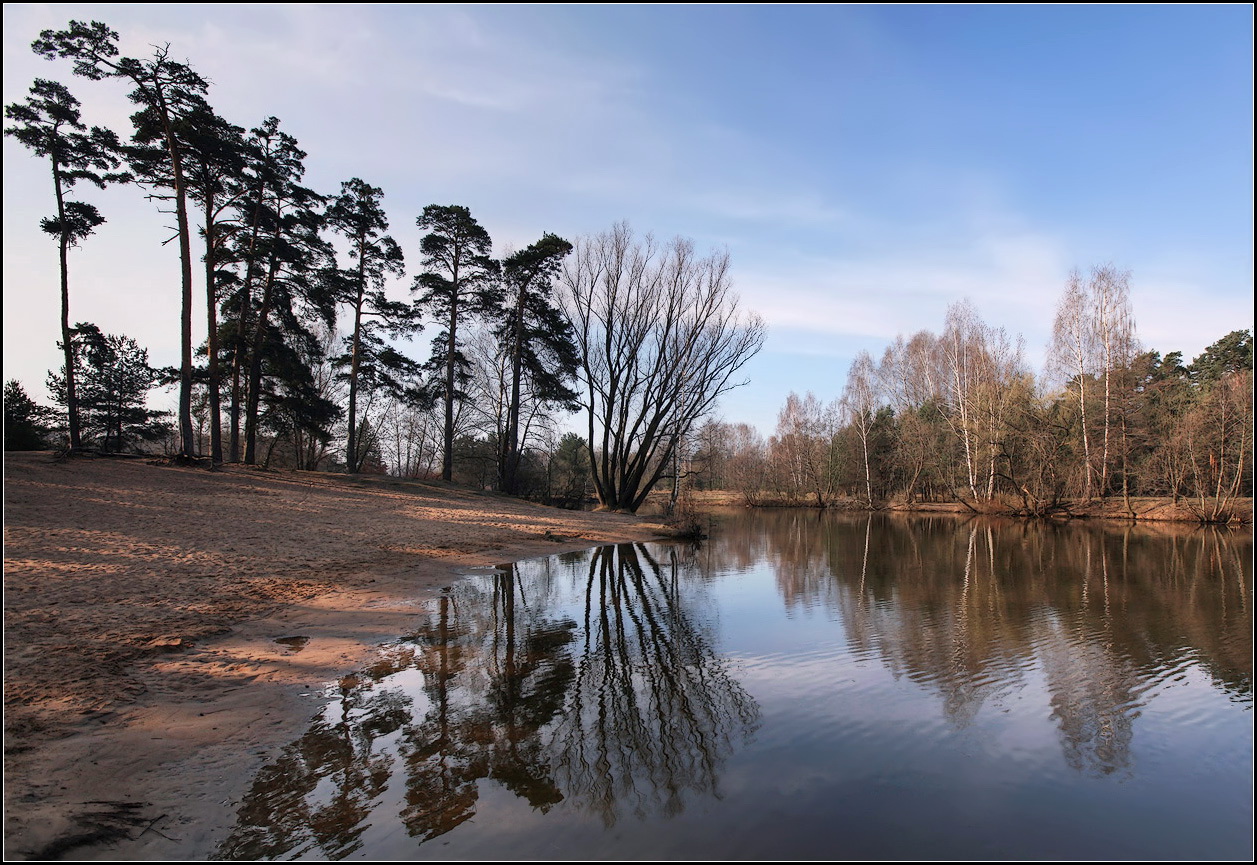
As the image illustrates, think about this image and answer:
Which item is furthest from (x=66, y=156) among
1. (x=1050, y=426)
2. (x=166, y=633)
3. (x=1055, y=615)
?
(x=1050, y=426)

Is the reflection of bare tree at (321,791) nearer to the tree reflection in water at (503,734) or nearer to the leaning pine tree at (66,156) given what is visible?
the tree reflection in water at (503,734)

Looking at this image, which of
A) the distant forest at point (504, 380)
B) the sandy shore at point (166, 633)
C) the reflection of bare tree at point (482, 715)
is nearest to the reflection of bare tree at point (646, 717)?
the reflection of bare tree at point (482, 715)

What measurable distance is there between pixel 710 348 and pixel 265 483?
2196 cm

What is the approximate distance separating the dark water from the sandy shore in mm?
505

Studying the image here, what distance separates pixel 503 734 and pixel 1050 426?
1499 inches

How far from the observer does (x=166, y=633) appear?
6.96m

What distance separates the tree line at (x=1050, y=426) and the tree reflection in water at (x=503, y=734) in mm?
23388

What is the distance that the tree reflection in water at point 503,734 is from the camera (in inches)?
165

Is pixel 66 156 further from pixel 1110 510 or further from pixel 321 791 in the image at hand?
pixel 1110 510

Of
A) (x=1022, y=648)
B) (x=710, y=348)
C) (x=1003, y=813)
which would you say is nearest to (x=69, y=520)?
(x=1003, y=813)

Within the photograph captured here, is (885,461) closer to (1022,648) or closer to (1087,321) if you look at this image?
(1087,321)

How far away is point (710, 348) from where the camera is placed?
33188 mm

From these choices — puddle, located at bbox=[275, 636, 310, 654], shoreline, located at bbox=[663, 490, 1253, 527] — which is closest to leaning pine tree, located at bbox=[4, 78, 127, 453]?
puddle, located at bbox=[275, 636, 310, 654]

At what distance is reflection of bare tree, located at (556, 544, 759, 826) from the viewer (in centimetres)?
466
